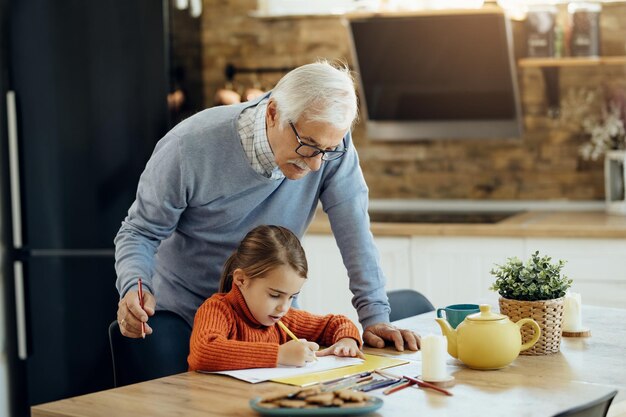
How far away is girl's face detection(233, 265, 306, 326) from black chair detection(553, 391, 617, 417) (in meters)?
0.78

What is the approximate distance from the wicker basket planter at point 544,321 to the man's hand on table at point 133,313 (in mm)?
837

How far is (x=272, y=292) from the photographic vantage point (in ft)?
7.82

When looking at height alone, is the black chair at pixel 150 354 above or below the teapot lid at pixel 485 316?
below

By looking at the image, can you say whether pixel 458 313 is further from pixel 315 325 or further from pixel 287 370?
pixel 287 370

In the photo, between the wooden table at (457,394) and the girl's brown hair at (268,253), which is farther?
the girl's brown hair at (268,253)

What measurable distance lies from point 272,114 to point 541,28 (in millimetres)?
A: 2339

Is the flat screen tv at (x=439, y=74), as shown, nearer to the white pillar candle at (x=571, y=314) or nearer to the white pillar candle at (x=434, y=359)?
the white pillar candle at (x=571, y=314)

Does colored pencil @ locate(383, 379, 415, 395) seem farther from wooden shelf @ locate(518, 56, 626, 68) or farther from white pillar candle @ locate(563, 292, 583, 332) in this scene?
wooden shelf @ locate(518, 56, 626, 68)

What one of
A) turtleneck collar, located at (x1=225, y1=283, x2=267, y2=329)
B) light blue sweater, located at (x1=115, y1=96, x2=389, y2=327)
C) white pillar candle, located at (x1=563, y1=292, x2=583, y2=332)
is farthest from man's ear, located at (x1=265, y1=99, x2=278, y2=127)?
white pillar candle, located at (x1=563, y1=292, x2=583, y2=332)

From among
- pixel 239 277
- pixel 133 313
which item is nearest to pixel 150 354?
pixel 133 313

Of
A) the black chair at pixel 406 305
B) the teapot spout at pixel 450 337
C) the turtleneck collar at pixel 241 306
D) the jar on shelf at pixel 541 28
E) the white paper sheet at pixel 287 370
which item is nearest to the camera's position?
the white paper sheet at pixel 287 370

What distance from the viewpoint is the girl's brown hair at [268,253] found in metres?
2.41

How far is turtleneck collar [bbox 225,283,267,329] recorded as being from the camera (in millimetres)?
2422

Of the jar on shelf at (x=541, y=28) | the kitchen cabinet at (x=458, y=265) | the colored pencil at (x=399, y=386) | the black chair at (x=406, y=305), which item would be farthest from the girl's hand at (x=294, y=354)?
the jar on shelf at (x=541, y=28)
